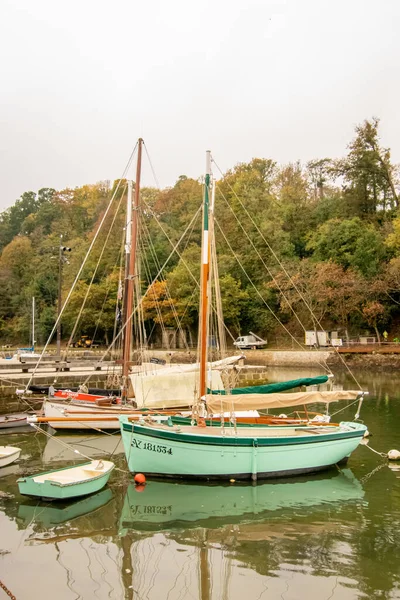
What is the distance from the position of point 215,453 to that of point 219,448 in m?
0.21

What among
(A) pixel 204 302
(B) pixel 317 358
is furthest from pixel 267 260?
(A) pixel 204 302

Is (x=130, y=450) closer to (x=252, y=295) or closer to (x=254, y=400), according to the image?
(x=254, y=400)

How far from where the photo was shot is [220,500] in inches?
528

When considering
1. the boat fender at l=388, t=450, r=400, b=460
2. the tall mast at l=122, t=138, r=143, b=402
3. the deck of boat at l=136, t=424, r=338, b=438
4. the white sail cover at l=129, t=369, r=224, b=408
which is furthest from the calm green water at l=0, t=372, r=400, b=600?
the tall mast at l=122, t=138, r=143, b=402

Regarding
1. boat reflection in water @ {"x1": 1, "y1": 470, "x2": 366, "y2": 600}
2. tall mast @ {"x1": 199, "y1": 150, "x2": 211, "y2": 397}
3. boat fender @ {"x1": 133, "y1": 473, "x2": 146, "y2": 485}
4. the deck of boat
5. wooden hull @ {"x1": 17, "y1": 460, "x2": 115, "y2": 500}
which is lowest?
boat reflection in water @ {"x1": 1, "y1": 470, "x2": 366, "y2": 600}

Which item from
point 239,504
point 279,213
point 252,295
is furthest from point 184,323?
point 239,504

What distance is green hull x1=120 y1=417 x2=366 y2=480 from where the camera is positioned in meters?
14.3

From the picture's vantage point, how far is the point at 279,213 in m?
68.2

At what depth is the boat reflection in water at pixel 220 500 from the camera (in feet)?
39.8

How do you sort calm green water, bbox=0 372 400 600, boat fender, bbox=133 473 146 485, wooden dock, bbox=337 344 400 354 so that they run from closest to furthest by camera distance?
calm green water, bbox=0 372 400 600
boat fender, bbox=133 473 146 485
wooden dock, bbox=337 344 400 354

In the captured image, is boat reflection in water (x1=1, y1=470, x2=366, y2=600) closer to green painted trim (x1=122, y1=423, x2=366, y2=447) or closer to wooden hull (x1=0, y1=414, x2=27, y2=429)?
green painted trim (x1=122, y1=423, x2=366, y2=447)

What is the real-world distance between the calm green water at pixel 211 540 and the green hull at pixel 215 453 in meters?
0.46

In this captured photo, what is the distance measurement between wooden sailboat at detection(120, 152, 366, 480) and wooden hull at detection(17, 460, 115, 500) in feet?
4.36

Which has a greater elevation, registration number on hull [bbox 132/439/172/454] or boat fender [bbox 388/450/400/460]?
registration number on hull [bbox 132/439/172/454]
